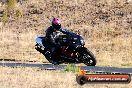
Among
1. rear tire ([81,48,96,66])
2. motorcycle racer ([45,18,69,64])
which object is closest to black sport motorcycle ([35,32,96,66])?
rear tire ([81,48,96,66])

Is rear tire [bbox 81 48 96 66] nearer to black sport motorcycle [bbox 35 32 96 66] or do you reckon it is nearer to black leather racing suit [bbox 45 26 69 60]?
black sport motorcycle [bbox 35 32 96 66]

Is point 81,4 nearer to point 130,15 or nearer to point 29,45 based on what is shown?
point 130,15

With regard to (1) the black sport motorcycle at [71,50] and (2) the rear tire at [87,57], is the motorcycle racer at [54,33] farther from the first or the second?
(2) the rear tire at [87,57]

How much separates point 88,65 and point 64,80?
19.4ft

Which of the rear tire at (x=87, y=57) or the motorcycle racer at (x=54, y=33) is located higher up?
the motorcycle racer at (x=54, y=33)

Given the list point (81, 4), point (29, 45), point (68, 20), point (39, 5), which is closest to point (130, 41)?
point (29, 45)

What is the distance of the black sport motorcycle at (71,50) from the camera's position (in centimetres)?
2014

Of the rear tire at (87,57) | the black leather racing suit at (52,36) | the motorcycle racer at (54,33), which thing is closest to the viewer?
the rear tire at (87,57)

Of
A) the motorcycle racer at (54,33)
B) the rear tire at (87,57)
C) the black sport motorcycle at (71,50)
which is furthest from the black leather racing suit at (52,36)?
the rear tire at (87,57)

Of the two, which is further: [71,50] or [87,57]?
[71,50]

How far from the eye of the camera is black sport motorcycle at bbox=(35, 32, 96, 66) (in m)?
20.1

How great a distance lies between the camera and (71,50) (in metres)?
20.6

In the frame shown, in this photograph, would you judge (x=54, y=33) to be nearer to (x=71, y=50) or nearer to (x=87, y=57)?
(x=71, y=50)

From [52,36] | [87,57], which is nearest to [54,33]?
[52,36]
